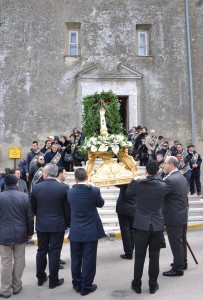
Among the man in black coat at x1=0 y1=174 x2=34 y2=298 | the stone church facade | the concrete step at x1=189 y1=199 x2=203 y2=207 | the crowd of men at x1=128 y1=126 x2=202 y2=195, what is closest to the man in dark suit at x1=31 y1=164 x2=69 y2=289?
the man in black coat at x1=0 y1=174 x2=34 y2=298

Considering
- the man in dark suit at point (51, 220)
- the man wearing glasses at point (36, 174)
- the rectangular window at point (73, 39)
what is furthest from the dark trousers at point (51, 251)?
the rectangular window at point (73, 39)

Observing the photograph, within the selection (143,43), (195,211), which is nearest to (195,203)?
(195,211)

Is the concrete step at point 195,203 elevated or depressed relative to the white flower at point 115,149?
depressed

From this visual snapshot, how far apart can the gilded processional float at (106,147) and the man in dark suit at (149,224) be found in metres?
1.42

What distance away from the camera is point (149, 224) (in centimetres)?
517

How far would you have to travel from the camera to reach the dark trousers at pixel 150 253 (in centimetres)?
520

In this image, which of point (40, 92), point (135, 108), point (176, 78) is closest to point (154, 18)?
point (176, 78)

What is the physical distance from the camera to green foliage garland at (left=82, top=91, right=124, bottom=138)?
802 centimetres

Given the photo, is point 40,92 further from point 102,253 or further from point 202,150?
point 102,253

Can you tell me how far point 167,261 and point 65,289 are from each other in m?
2.31

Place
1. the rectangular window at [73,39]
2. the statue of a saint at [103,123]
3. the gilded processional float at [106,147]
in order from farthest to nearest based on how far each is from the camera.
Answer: the rectangular window at [73,39] < the statue of a saint at [103,123] < the gilded processional float at [106,147]

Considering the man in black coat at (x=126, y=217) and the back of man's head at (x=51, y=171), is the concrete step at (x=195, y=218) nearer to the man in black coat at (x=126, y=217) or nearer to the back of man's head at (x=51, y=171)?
the man in black coat at (x=126, y=217)

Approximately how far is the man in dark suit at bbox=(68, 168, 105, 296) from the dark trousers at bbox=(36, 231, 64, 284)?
0.89ft

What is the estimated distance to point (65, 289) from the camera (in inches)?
215
